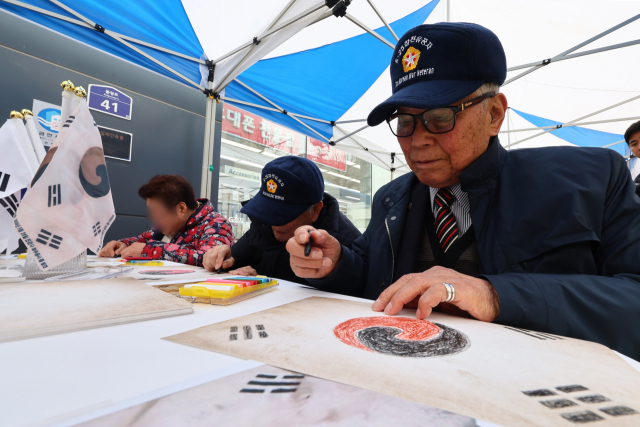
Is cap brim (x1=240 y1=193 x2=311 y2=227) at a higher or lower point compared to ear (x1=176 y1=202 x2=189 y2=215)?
lower

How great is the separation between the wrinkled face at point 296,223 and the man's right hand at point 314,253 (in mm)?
477

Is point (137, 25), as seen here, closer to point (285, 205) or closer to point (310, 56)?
Answer: point (310, 56)

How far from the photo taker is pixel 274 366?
322 millimetres

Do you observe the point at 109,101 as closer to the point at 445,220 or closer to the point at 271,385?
the point at 445,220

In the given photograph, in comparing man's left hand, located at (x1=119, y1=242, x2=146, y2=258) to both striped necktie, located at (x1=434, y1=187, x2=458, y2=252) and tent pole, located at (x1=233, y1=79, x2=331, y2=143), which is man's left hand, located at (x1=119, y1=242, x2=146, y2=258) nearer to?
striped necktie, located at (x1=434, y1=187, x2=458, y2=252)

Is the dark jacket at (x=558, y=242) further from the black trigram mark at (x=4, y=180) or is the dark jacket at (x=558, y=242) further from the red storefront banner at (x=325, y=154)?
the red storefront banner at (x=325, y=154)

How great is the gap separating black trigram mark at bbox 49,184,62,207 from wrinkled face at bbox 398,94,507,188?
1003 mm

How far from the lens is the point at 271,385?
0.91ft

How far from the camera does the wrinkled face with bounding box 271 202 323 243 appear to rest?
134 cm

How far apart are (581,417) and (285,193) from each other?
111 centimetres

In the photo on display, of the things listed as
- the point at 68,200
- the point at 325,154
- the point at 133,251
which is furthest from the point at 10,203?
the point at 325,154

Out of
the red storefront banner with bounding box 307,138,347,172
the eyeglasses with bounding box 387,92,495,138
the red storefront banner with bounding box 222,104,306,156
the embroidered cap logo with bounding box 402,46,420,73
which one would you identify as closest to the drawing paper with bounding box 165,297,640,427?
the eyeglasses with bounding box 387,92,495,138

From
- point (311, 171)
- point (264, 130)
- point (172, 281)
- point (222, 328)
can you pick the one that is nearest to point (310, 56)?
point (264, 130)

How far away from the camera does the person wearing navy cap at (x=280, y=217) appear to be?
1265 millimetres
